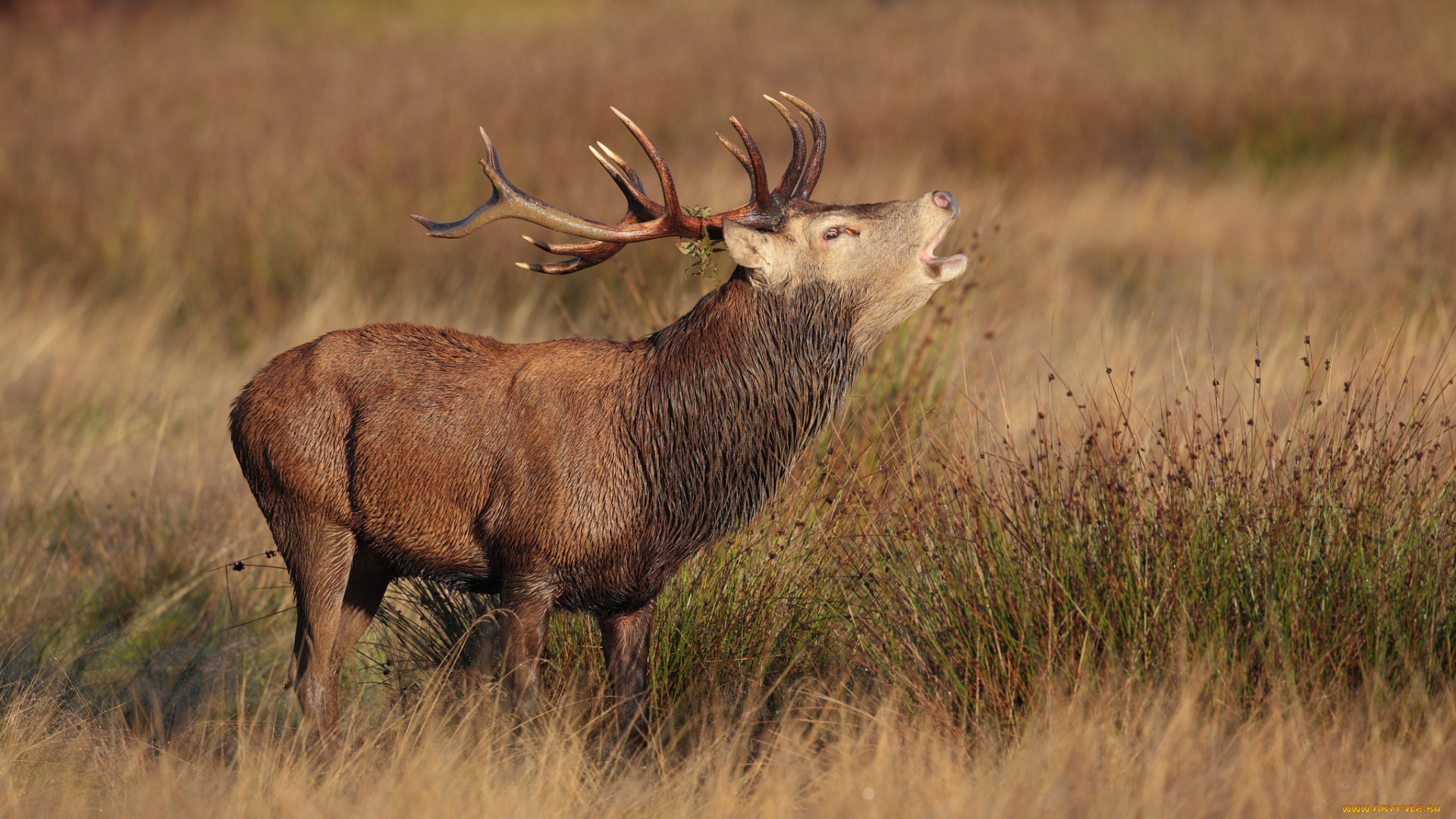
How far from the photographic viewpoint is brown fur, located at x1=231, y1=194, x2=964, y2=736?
3.29 meters

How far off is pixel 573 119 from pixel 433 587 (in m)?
7.93

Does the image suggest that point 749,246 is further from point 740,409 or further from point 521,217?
point 521,217

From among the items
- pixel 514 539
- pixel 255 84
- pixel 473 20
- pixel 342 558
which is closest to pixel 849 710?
pixel 514 539

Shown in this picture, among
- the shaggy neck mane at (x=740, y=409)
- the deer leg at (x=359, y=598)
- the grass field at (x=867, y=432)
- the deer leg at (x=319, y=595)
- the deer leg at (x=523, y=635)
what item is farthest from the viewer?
the deer leg at (x=359, y=598)

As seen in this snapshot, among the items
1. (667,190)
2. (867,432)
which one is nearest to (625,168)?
(667,190)

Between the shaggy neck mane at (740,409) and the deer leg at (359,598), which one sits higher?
the shaggy neck mane at (740,409)

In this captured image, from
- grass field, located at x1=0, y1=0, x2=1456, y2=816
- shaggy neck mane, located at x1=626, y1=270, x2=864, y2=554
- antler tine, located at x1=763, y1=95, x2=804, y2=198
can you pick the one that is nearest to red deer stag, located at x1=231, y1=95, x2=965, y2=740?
shaggy neck mane, located at x1=626, y1=270, x2=864, y2=554

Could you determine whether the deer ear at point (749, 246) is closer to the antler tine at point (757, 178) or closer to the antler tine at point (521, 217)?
the antler tine at point (757, 178)

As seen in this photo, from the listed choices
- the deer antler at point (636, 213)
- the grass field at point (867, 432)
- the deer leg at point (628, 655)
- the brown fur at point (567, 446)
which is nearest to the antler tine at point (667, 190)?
the deer antler at point (636, 213)

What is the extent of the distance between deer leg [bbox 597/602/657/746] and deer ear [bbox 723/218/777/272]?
950mm

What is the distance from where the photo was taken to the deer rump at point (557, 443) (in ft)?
10.8

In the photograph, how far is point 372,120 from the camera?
11102mm

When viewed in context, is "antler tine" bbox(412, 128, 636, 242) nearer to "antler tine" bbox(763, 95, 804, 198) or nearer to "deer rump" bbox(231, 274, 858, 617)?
"deer rump" bbox(231, 274, 858, 617)

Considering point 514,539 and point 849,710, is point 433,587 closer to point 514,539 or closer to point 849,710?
point 514,539
